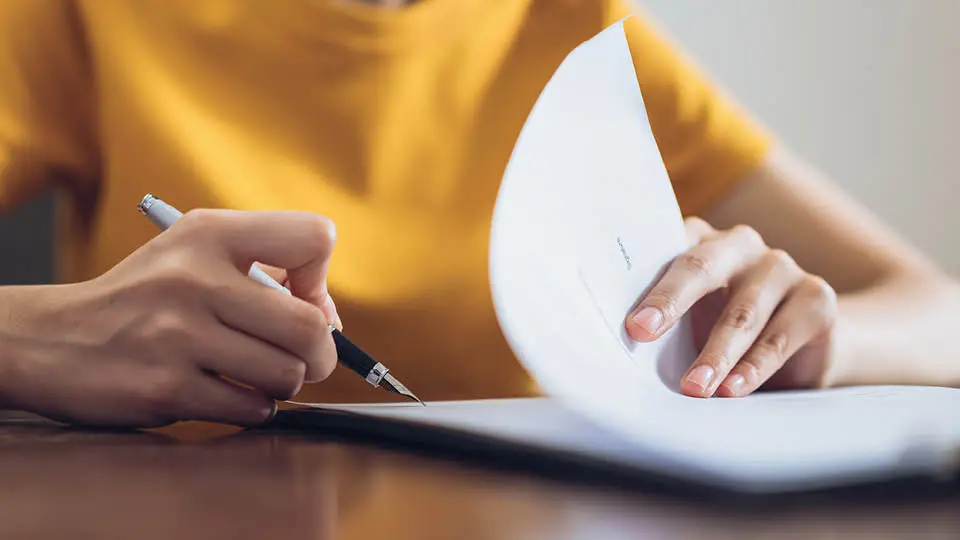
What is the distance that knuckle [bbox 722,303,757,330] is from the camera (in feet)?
1.12

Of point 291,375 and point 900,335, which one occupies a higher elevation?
point 900,335

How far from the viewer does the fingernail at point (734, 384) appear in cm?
31

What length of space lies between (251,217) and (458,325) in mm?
276

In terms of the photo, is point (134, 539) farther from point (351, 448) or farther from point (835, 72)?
point (835, 72)

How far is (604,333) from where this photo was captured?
0.75 ft

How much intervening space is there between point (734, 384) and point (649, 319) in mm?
63

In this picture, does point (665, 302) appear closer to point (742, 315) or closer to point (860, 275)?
point (742, 315)

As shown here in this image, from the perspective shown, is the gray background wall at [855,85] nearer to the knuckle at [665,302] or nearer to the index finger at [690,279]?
the index finger at [690,279]

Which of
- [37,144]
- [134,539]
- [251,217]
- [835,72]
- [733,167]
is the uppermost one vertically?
[835,72]

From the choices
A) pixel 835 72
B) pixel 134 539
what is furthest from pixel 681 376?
pixel 835 72

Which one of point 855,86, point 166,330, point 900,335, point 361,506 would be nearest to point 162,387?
point 166,330

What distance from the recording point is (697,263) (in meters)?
0.33

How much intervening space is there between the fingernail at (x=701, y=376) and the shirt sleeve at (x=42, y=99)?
438 mm

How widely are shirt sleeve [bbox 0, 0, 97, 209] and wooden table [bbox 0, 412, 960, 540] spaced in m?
0.35
